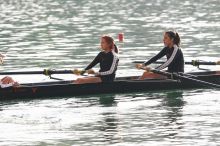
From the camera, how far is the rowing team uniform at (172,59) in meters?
27.6

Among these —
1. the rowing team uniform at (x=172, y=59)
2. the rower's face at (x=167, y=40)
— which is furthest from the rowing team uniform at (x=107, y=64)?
the rower's face at (x=167, y=40)

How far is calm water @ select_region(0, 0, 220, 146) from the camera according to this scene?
846 inches

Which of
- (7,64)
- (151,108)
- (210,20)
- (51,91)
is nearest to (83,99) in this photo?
(51,91)

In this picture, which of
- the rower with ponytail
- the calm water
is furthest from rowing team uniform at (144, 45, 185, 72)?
the calm water

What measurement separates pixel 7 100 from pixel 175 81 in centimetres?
564

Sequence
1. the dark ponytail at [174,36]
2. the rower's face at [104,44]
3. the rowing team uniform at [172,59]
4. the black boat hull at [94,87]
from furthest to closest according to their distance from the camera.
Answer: the rowing team uniform at [172,59]
the dark ponytail at [174,36]
the black boat hull at [94,87]
the rower's face at [104,44]

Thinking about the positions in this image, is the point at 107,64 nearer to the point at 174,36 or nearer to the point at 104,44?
the point at 104,44

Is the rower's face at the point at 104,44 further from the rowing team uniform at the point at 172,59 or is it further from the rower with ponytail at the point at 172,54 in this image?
the rowing team uniform at the point at 172,59

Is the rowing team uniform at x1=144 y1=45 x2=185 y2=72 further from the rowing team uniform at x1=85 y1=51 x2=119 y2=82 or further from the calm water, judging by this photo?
the rowing team uniform at x1=85 y1=51 x2=119 y2=82

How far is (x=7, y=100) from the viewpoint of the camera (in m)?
26.5

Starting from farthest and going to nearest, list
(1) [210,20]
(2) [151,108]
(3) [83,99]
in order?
(1) [210,20] → (3) [83,99] → (2) [151,108]

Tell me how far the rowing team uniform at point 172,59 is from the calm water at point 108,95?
85 centimetres

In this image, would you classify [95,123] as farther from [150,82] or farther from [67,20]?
[67,20]

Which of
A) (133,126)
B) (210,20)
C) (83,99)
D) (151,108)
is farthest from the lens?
(210,20)
